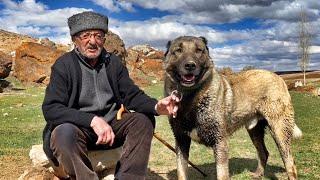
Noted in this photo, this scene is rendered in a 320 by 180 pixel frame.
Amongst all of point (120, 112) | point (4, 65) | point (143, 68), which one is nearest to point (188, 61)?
point (120, 112)

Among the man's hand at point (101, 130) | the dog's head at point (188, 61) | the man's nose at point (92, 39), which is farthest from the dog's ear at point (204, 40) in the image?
the man's hand at point (101, 130)

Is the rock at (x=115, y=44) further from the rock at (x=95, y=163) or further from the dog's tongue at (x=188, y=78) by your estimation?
the dog's tongue at (x=188, y=78)

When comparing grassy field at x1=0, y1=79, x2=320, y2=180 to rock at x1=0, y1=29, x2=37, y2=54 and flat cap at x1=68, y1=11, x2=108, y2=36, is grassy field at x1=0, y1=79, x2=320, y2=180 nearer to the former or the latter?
flat cap at x1=68, y1=11, x2=108, y2=36

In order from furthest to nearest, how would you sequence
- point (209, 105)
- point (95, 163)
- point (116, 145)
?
point (209, 105)
point (95, 163)
point (116, 145)

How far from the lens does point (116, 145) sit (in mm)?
5316

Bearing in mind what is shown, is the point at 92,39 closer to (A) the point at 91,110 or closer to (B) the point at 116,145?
(A) the point at 91,110

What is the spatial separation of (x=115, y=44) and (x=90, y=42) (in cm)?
2947

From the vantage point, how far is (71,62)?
496 centimetres

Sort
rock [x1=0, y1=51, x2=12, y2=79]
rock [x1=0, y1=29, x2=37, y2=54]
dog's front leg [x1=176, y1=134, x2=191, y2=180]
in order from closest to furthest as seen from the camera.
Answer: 1. dog's front leg [x1=176, y1=134, x2=191, y2=180]
2. rock [x1=0, y1=51, x2=12, y2=79]
3. rock [x1=0, y1=29, x2=37, y2=54]

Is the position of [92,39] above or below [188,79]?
above

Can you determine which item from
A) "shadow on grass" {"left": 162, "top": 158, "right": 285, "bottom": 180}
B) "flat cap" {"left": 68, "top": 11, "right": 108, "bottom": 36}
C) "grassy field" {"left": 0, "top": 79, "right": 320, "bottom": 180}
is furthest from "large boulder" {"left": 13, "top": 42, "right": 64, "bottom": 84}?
"flat cap" {"left": 68, "top": 11, "right": 108, "bottom": 36}

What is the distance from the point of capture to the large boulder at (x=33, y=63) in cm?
3170

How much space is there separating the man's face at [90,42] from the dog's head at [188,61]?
111cm

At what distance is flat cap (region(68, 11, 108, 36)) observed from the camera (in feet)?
16.0
